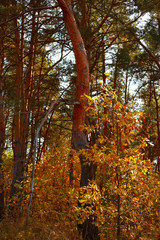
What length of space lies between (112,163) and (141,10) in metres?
4.88

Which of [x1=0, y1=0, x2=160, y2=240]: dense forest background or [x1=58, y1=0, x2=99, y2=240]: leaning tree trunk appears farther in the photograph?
[x1=58, y1=0, x2=99, y2=240]: leaning tree trunk

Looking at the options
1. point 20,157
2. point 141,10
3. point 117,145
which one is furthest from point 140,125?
point 20,157

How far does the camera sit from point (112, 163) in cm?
321

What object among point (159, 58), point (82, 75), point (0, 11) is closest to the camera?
point (82, 75)

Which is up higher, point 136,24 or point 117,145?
point 136,24

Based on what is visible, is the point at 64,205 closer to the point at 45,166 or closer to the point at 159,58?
the point at 45,166

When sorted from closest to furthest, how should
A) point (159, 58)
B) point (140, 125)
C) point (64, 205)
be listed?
point (140, 125) < point (64, 205) < point (159, 58)

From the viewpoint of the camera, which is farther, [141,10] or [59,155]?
[59,155]

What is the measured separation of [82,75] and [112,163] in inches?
74.6

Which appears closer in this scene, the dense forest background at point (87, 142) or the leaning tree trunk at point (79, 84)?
the dense forest background at point (87, 142)

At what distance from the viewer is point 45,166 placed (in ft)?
23.6

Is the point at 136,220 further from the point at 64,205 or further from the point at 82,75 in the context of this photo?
the point at 64,205

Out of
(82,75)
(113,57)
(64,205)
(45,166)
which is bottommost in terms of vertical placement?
(64,205)

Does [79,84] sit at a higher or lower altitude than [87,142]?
higher
